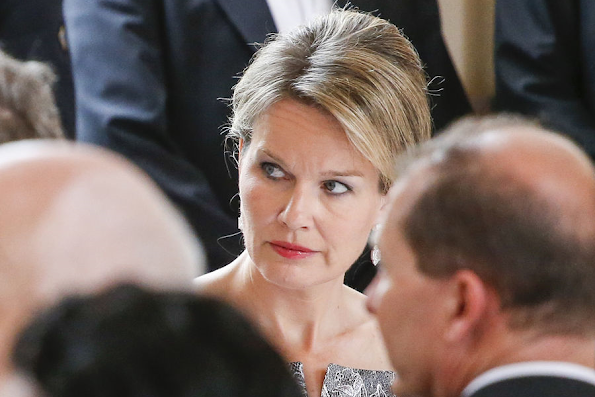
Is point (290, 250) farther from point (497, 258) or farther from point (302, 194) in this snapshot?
point (497, 258)

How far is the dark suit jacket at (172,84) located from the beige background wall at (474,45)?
5.15ft

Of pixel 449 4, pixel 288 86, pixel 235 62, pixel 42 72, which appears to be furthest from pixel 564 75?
pixel 42 72

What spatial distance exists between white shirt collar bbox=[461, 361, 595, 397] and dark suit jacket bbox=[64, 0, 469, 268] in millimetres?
1813

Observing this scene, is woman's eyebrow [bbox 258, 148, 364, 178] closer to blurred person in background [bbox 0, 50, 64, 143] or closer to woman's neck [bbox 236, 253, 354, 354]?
woman's neck [bbox 236, 253, 354, 354]

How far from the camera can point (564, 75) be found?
362 cm

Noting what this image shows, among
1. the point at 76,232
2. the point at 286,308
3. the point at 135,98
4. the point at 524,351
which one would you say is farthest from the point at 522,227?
the point at 135,98

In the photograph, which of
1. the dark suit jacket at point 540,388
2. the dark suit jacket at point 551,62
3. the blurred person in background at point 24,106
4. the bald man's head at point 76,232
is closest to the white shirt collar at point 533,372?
the dark suit jacket at point 540,388

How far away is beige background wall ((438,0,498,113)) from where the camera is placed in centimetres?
452

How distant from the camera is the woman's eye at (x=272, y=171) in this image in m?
2.39

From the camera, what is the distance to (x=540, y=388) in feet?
4.14

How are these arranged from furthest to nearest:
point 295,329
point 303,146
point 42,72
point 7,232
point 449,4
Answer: point 449,4
point 295,329
point 303,146
point 42,72
point 7,232

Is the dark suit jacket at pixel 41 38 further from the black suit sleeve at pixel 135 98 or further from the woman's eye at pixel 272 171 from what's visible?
the woman's eye at pixel 272 171

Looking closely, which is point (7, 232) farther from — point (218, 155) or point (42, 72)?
point (218, 155)

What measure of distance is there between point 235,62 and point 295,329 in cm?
112
